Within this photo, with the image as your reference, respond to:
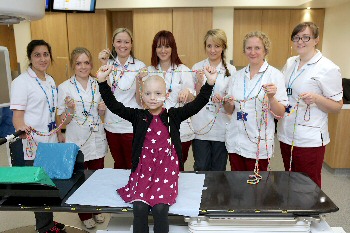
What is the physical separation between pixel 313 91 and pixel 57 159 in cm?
193

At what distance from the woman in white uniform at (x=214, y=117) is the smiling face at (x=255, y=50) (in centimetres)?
30

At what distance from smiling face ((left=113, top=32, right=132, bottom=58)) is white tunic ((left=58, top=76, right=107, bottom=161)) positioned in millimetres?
365

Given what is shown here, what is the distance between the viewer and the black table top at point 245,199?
1713 millimetres

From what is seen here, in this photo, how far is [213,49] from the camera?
2621mm

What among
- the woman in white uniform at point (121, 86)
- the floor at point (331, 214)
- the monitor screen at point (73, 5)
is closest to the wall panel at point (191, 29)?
the monitor screen at point (73, 5)

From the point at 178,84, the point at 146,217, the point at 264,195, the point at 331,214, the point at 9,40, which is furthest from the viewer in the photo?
the point at 9,40

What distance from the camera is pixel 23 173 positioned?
1793 millimetres

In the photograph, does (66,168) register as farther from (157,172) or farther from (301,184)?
(301,184)

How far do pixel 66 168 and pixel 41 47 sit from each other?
41.3 inches

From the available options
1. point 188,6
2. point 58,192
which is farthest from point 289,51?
point 58,192

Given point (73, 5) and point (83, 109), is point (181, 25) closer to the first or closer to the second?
point (73, 5)

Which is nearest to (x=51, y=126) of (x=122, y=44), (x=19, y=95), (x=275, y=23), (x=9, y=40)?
(x=19, y=95)

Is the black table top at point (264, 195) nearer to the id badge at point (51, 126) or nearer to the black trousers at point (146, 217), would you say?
the black trousers at point (146, 217)

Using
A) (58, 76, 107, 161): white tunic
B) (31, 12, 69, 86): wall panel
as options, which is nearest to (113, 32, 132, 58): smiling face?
(58, 76, 107, 161): white tunic
